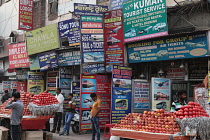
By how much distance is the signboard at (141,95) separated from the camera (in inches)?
488

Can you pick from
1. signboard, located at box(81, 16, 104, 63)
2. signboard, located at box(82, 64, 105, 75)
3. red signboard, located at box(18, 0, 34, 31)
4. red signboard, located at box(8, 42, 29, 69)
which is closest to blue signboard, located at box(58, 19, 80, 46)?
signboard, located at box(81, 16, 104, 63)

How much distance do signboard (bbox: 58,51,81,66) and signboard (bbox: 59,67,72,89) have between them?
0.39 metres

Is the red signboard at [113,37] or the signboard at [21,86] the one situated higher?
the red signboard at [113,37]

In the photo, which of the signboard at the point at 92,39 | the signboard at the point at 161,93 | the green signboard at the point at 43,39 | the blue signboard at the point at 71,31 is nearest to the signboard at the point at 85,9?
the signboard at the point at 92,39

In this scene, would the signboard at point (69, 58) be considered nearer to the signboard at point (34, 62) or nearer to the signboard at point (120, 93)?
the signboard at point (34, 62)

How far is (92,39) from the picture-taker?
13.3 meters

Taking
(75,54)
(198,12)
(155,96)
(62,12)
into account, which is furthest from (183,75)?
(62,12)

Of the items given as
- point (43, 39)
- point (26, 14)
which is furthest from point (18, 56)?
point (43, 39)

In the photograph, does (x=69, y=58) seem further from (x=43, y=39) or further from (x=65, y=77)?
(x=43, y=39)

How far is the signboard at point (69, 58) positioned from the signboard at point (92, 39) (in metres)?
2.58

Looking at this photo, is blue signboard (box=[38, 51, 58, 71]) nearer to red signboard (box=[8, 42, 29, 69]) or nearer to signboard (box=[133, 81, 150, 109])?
red signboard (box=[8, 42, 29, 69])

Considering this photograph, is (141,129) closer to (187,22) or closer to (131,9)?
(187,22)

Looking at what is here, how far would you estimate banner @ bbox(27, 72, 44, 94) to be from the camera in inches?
777

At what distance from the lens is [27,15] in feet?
67.4
